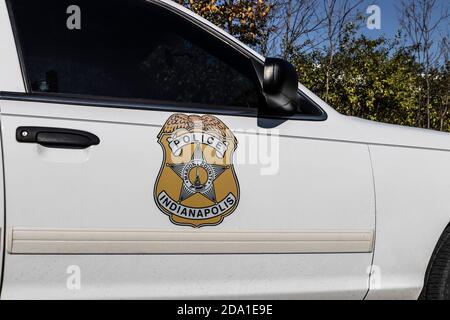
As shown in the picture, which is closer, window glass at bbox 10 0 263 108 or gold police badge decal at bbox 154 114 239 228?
gold police badge decal at bbox 154 114 239 228

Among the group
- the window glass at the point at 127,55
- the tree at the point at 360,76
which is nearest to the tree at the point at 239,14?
the tree at the point at 360,76

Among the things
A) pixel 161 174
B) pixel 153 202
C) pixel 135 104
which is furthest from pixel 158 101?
pixel 153 202

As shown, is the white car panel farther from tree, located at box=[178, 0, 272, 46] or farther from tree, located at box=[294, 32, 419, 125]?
tree, located at box=[294, 32, 419, 125]

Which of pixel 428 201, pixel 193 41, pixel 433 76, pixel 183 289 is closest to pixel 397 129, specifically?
pixel 428 201

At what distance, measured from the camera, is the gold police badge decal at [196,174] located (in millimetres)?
2078

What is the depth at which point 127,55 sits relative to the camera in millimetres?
2410

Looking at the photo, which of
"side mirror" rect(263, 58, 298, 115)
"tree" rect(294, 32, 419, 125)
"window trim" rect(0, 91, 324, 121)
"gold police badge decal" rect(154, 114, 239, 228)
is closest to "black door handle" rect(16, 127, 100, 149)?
"window trim" rect(0, 91, 324, 121)

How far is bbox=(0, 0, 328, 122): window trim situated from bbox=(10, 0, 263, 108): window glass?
0.08ft

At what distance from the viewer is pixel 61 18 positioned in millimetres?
2281

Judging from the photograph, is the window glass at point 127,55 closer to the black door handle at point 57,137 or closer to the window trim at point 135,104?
the window trim at point 135,104

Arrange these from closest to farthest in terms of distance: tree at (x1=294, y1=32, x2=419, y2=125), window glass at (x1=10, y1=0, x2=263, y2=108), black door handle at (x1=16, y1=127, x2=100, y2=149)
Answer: black door handle at (x1=16, y1=127, x2=100, y2=149), window glass at (x1=10, y1=0, x2=263, y2=108), tree at (x1=294, y1=32, x2=419, y2=125)

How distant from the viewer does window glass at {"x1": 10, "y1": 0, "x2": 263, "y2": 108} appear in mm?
2182

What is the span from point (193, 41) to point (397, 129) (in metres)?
1.07
